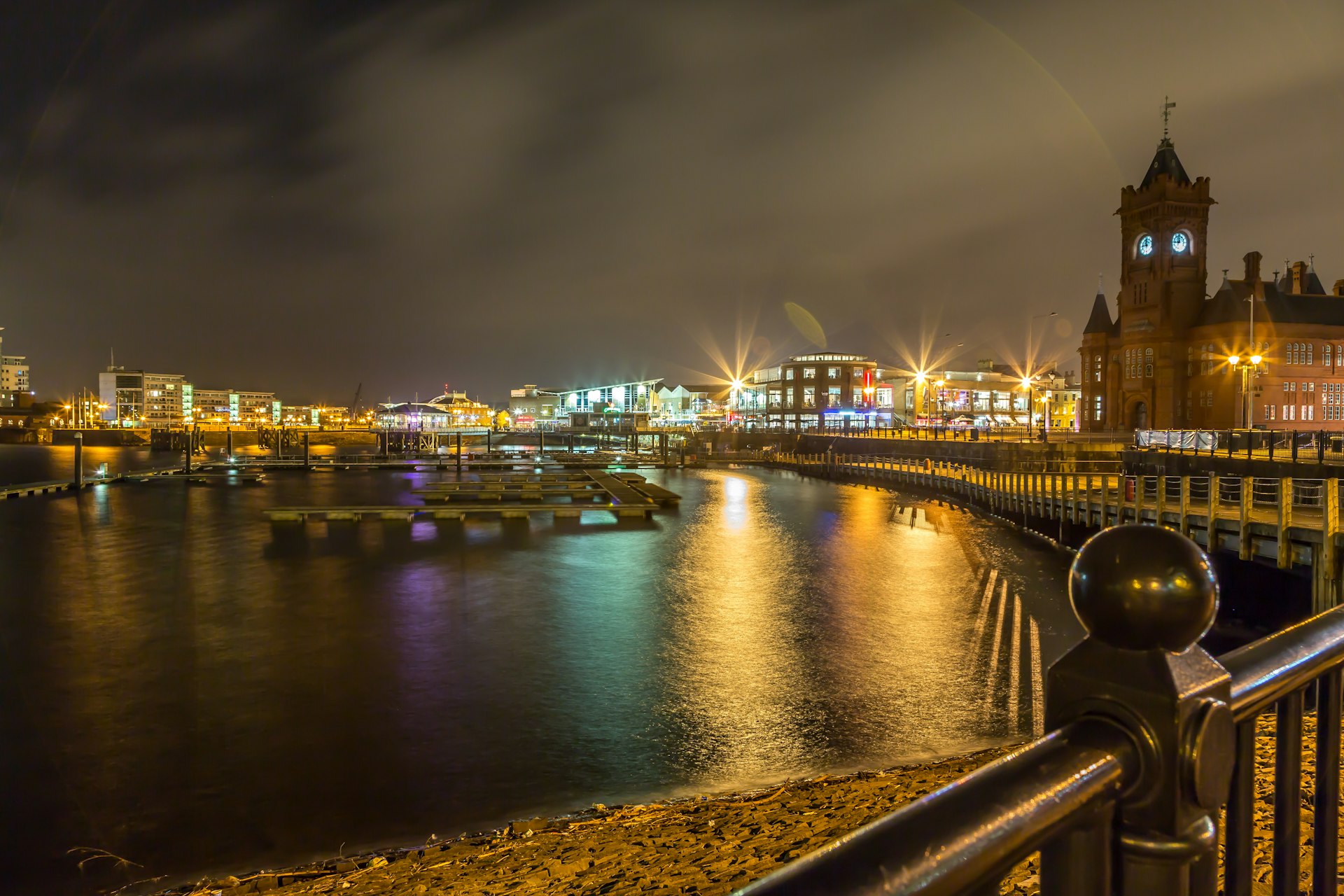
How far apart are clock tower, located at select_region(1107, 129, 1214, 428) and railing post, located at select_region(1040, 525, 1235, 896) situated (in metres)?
66.4

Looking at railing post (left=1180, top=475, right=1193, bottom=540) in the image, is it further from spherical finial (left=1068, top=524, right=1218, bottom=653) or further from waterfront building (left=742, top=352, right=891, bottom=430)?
waterfront building (left=742, top=352, right=891, bottom=430)

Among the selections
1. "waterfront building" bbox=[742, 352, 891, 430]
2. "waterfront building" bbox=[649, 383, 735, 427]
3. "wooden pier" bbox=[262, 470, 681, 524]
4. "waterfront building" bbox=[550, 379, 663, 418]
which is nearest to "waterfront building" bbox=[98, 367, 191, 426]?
"waterfront building" bbox=[550, 379, 663, 418]

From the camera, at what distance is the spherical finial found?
120 cm

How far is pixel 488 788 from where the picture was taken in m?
7.65

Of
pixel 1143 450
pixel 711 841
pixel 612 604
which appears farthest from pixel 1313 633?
pixel 1143 450

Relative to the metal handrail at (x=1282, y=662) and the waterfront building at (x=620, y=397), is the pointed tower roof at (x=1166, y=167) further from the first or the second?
the waterfront building at (x=620, y=397)

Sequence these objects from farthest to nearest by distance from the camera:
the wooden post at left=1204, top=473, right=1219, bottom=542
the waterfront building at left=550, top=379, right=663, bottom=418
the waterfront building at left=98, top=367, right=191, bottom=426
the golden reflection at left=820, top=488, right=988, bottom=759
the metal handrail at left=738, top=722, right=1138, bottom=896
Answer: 1. the waterfront building at left=98, top=367, right=191, bottom=426
2. the waterfront building at left=550, top=379, right=663, bottom=418
3. the wooden post at left=1204, top=473, right=1219, bottom=542
4. the golden reflection at left=820, top=488, right=988, bottom=759
5. the metal handrail at left=738, top=722, right=1138, bottom=896

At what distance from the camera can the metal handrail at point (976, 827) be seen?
899 millimetres

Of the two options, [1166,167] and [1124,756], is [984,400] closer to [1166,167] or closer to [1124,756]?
[1166,167]

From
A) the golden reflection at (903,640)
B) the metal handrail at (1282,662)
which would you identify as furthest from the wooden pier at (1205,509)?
the golden reflection at (903,640)

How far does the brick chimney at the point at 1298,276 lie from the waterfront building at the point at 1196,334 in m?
5.93

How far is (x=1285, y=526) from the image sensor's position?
14578 mm

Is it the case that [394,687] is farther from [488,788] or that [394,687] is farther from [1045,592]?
[1045,592]

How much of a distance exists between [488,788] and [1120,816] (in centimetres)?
733
